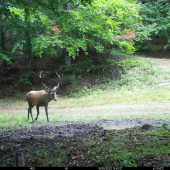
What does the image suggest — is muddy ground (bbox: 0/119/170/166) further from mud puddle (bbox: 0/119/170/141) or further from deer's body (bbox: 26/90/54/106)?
deer's body (bbox: 26/90/54/106)

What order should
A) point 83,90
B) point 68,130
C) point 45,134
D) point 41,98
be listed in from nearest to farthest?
point 45,134, point 68,130, point 41,98, point 83,90

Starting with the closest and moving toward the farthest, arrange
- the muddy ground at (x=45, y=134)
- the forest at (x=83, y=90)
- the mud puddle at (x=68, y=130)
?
the forest at (x=83, y=90) → the muddy ground at (x=45, y=134) → the mud puddle at (x=68, y=130)

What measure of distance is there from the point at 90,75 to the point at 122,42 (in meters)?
4.29

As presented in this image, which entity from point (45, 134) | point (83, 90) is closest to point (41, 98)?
point (45, 134)

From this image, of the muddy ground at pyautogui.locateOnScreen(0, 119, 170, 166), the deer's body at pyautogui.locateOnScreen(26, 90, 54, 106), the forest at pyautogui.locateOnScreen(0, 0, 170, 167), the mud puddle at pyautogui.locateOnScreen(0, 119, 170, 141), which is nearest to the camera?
the forest at pyautogui.locateOnScreen(0, 0, 170, 167)

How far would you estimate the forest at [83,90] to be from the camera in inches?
191

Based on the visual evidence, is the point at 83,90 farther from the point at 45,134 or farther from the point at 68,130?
the point at 45,134

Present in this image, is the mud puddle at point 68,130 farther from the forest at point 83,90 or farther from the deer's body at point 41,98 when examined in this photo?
the deer's body at point 41,98

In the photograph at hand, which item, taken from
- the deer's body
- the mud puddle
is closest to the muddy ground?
the mud puddle

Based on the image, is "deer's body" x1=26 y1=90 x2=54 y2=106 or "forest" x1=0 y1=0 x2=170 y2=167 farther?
"deer's body" x1=26 y1=90 x2=54 y2=106

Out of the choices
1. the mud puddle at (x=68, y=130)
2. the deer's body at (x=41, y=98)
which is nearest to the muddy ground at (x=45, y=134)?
the mud puddle at (x=68, y=130)

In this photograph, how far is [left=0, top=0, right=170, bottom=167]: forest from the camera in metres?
4.86

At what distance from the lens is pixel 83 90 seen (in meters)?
18.9

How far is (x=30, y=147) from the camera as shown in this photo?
5465mm
